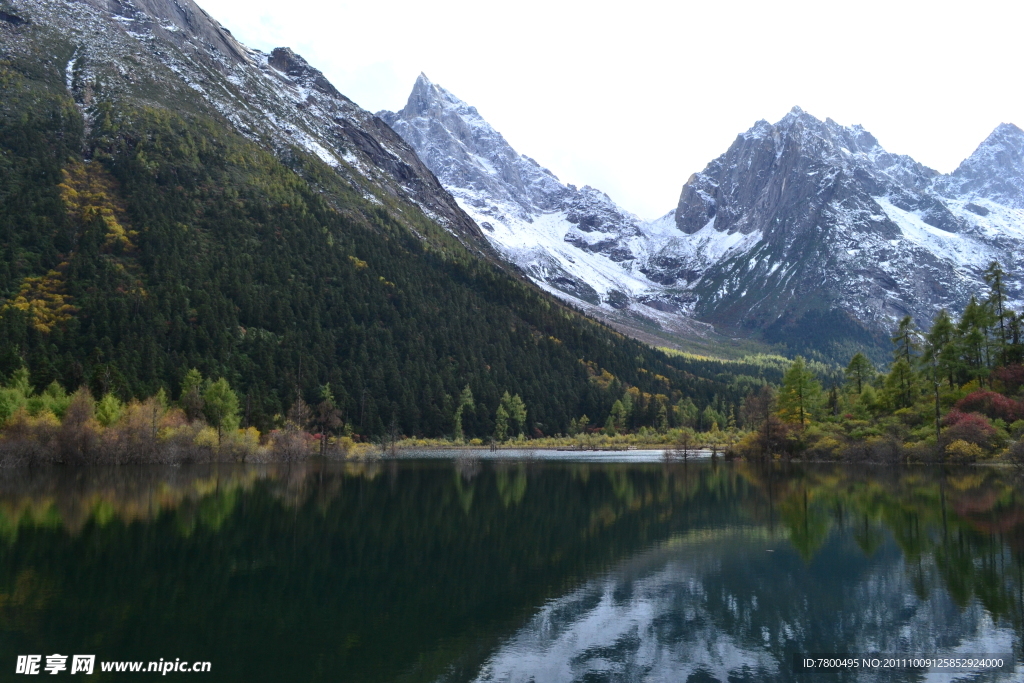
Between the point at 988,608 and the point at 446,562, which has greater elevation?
the point at 988,608

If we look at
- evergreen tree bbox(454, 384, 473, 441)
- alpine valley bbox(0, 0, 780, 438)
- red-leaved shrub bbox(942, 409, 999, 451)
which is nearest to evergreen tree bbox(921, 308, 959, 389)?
red-leaved shrub bbox(942, 409, 999, 451)

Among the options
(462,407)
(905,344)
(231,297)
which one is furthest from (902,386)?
(231,297)

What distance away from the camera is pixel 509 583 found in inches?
1011

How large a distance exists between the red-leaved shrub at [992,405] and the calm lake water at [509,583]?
24417mm

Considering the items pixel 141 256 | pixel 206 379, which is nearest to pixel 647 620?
pixel 206 379

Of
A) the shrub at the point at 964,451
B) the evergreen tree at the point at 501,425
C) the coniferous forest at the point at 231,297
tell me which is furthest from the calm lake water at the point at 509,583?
the evergreen tree at the point at 501,425

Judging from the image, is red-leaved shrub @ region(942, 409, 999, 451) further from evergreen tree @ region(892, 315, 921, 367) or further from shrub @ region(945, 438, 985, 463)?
evergreen tree @ region(892, 315, 921, 367)

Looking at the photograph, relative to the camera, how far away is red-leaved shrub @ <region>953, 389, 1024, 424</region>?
67438 mm

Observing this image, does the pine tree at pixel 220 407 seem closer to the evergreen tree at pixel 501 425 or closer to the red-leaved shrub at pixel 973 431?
the evergreen tree at pixel 501 425

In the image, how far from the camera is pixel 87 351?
9469 centimetres

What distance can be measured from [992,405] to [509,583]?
65.1 metres

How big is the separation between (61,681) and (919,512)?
135 ft

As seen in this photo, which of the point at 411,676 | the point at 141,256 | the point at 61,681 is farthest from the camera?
the point at 141,256

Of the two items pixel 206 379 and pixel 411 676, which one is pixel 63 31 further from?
pixel 411 676
